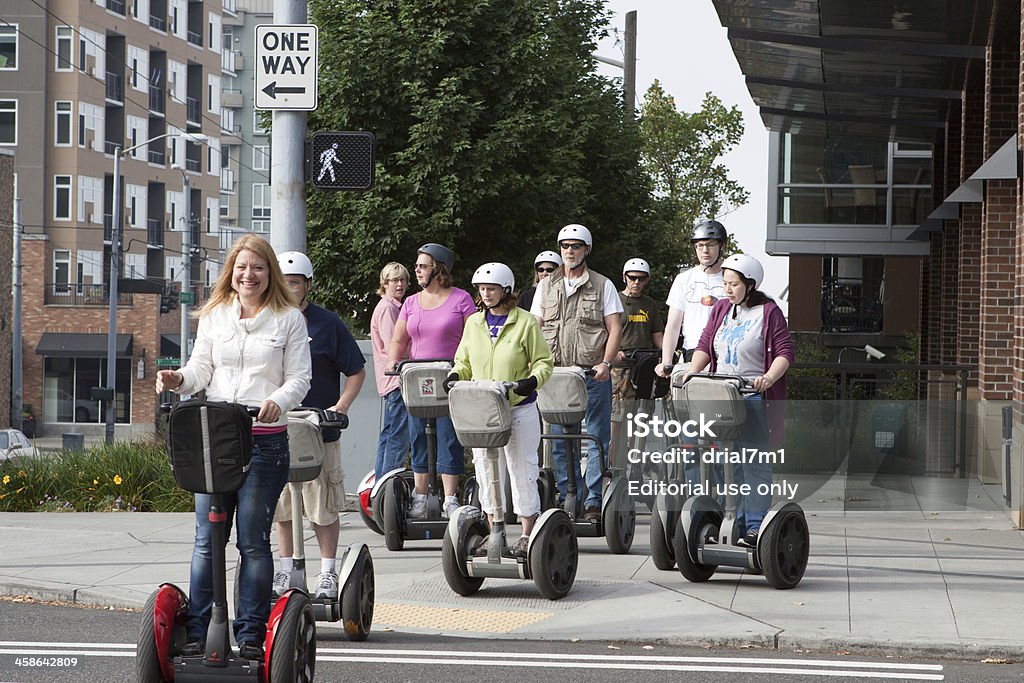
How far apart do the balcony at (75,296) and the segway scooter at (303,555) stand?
57.6 metres

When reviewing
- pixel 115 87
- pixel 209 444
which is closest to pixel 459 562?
pixel 209 444

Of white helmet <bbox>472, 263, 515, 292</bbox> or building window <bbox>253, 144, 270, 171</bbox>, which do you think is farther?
building window <bbox>253, 144, 270, 171</bbox>

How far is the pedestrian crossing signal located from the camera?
38.1 ft

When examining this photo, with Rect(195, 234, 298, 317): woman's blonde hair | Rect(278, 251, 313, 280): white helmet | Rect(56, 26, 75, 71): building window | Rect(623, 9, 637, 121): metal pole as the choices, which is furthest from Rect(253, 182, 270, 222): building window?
Rect(195, 234, 298, 317): woman's blonde hair

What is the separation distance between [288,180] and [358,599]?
486 cm

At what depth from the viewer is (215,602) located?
20.2 feet

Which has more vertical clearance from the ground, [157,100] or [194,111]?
[194,111]

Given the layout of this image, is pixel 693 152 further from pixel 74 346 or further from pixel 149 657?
pixel 149 657

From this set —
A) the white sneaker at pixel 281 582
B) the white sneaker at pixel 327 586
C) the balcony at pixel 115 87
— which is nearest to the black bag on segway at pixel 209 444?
the white sneaker at pixel 281 582

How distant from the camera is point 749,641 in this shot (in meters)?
7.90

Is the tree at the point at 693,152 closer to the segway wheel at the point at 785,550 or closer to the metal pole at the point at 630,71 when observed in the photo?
the metal pole at the point at 630,71

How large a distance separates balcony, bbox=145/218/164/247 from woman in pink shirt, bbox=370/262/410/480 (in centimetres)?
6179

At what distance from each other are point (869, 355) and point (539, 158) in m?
10.7

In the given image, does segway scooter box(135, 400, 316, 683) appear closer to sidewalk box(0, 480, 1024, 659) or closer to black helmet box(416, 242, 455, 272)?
sidewalk box(0, 480, 1024, 659)
